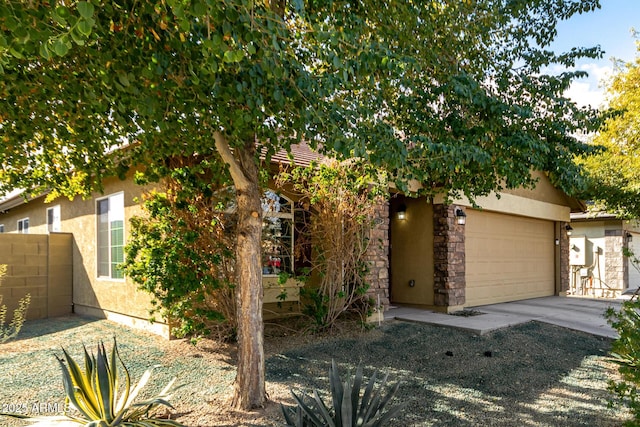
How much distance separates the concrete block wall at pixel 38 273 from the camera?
9.83m

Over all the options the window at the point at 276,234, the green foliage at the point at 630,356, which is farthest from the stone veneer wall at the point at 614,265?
the green foliage at the point at 630,356

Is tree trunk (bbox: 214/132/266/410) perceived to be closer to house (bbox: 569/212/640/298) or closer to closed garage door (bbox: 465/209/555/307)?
closed garage door (bbox: 465/209/555/307)

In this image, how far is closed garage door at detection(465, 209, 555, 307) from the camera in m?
10.9

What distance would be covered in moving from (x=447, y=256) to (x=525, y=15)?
16.3ft

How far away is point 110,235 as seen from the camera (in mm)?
9398

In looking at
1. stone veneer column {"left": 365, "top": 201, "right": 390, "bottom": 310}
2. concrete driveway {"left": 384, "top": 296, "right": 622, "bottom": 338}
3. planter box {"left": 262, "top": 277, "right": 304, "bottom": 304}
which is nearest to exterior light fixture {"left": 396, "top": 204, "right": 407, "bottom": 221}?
stone veneer column {"left": 365, "top": 201, "right": 390, "bottom": 310}

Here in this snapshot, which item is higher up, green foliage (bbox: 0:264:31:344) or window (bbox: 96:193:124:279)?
window (bbox: 96:193:124:279)

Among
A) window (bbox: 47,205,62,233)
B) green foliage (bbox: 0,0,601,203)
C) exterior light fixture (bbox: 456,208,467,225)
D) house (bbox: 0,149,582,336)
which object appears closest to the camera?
green foliage (bbox: 0,0,601,203)

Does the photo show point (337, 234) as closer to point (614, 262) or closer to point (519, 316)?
point (519, 316)

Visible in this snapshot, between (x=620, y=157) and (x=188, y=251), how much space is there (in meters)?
15.6

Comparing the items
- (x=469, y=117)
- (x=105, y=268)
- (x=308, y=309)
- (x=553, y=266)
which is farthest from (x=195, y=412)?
(x=553, y=266)

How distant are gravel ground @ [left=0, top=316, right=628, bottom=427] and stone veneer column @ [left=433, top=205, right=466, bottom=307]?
1723mm

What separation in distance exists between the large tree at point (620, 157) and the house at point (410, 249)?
161 centimetres

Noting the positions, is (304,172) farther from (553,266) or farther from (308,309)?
(553,266)
